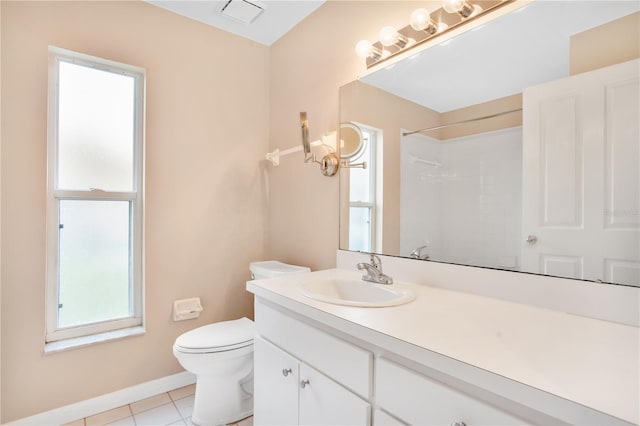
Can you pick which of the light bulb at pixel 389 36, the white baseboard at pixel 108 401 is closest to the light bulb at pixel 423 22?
the light bulb at pixel 389 36

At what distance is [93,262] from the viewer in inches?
73.1

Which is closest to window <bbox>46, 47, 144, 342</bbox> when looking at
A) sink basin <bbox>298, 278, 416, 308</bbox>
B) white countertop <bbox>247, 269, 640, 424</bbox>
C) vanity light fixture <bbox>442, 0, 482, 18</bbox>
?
sink basin <bbox>298, 278, 416, 308</bbox>

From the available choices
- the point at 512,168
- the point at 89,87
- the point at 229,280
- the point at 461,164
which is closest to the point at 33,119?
the point at 89,87

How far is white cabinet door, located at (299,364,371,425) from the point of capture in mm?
885

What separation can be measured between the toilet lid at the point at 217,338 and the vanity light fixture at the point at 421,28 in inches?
61.9

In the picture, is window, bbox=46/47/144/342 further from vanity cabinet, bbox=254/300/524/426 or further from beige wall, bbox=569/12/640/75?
beige wall, bbox=569/12/640/75

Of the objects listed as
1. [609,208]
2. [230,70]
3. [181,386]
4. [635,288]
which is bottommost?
[181,386]

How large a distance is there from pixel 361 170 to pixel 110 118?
1.55 m

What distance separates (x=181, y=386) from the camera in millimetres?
2047

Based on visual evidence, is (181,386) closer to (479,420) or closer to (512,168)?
(479,420)

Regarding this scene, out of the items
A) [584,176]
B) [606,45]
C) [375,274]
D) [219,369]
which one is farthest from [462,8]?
[219,369]

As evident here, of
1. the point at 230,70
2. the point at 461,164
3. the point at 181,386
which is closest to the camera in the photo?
the point at 461,164

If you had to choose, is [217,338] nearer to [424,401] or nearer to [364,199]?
[364,199]

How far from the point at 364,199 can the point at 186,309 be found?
4.47 ft
